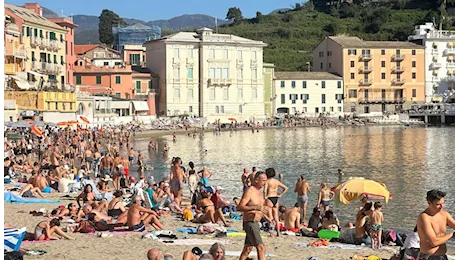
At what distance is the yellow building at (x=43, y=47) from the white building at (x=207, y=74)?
1417 centimetres

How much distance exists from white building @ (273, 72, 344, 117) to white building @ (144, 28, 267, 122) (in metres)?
4.37

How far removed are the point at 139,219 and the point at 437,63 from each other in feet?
251

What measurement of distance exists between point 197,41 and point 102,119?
17.4 metres

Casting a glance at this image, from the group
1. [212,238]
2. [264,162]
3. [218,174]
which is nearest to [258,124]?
[264,162]

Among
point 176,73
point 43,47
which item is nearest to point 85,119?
point 43,47

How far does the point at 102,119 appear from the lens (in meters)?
59.9

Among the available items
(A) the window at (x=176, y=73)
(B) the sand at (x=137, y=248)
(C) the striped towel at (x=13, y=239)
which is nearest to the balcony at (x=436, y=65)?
(A) the window at (x=176, y=73)

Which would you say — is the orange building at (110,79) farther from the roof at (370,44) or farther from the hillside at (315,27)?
the hillside at (315,27)

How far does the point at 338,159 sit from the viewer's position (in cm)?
4106

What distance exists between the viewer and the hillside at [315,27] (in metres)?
111

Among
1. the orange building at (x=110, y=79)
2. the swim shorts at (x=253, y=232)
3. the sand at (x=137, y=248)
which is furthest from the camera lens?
A: the orange building at (x=110, y=79)

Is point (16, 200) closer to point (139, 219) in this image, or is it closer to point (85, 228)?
point (85, 228)

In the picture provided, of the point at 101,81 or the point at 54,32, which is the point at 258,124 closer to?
the point at 101,81

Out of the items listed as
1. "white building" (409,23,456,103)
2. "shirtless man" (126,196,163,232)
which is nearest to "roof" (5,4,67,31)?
"shirtless man" (126,196,163,232)
